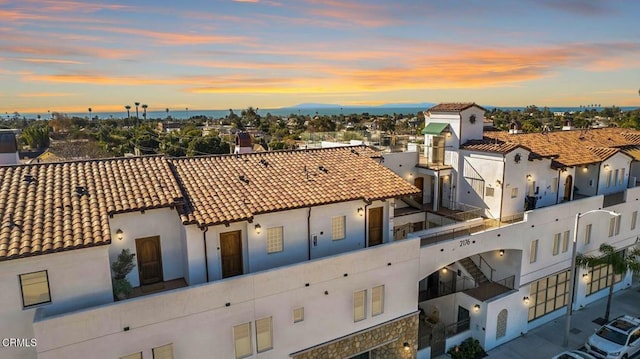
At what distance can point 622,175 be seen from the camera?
106 ft

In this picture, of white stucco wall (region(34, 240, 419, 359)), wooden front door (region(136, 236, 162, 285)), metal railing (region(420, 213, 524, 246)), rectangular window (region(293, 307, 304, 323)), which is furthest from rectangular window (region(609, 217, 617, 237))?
wooden front door (region(136, 236, 162, 285))

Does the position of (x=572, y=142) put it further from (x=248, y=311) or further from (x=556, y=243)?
(x=248, y=311)

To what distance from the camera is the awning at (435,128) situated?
2786 centimetres

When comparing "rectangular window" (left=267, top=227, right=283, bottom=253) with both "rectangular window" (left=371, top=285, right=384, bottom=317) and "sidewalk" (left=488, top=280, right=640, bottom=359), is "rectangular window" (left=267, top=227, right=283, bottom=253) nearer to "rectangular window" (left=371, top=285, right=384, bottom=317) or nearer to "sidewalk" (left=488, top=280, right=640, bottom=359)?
"rectangular window" (left=371, top=285, right=384, bottom=317)

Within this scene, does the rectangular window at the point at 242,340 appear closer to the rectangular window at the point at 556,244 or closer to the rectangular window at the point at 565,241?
the rectangular window at the point at 556,244

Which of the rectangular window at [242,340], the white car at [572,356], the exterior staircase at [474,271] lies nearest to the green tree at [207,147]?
the exterior staircase at [474,271]

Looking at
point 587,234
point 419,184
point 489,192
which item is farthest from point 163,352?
point 587,234

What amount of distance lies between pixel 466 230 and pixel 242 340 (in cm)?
1367

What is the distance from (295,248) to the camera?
17906 millimetres

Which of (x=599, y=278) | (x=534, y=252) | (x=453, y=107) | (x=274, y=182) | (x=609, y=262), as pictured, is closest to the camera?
(x=274, y=182)

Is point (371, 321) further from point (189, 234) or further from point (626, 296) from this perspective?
point (626, 296)

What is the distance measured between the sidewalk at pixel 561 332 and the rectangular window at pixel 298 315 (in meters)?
12.5

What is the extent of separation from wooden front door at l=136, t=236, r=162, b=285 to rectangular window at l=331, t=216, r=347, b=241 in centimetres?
729

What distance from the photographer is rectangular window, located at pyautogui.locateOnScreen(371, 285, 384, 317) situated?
1916cm
